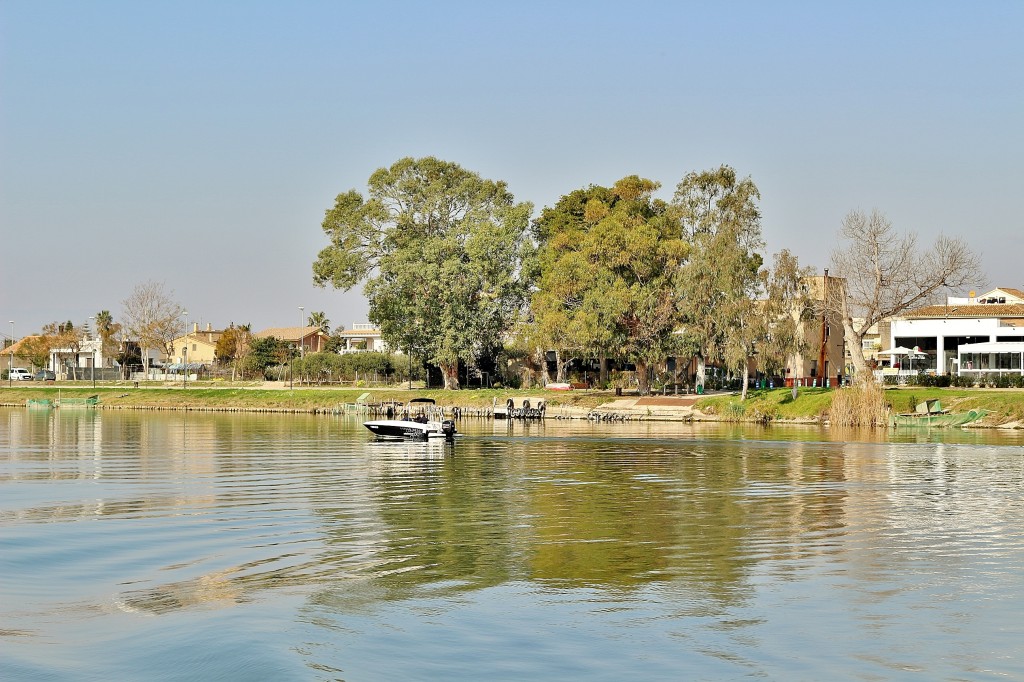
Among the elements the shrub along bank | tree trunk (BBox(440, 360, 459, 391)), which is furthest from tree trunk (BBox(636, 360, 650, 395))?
tree trunk (BBox(440, 360, 459, 391))

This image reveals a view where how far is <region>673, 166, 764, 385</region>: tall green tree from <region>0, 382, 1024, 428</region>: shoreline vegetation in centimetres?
532

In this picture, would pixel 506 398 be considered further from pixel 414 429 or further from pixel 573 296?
pixel 414 429

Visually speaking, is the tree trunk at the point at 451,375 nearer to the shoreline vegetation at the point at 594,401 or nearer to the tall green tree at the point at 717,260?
the shoreline vegetation at the point at 594,401

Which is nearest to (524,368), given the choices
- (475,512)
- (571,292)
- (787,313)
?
(571,292)

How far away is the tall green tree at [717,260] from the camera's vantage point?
289ft

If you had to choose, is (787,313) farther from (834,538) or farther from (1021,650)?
→ (1021,650)

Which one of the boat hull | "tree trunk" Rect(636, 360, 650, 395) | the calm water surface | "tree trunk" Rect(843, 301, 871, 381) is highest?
"tree trunk" Rect(843, 301, 871, 381)

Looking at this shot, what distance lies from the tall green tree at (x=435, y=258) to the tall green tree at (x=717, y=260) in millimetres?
18635

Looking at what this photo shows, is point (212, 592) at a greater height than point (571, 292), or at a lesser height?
lesser

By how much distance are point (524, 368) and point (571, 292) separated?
80.4 feet

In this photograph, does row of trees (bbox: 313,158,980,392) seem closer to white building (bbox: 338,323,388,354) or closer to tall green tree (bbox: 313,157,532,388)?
tall green tree (bbox: 313,157,532,388)

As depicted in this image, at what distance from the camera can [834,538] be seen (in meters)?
30.3

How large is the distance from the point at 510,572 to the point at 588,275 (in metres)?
72.0

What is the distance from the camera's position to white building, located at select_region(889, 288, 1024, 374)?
3903 inches
